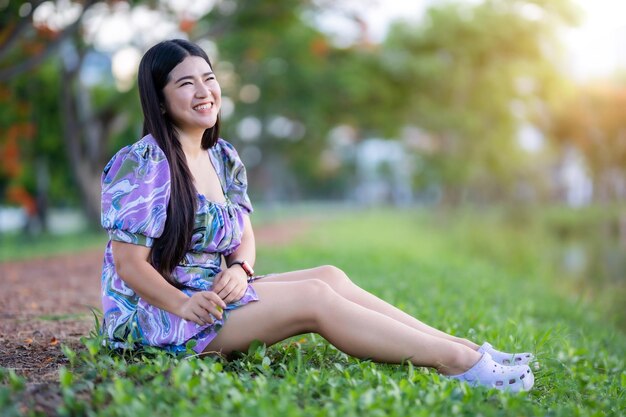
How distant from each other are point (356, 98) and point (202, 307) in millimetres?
20859

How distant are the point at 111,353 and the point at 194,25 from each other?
11758 mm

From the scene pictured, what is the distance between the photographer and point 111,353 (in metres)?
3.20

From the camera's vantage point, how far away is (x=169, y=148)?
320 centimetres

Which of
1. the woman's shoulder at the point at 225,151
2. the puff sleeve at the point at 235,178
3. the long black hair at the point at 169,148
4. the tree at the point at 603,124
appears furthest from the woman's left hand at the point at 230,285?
the tree at the point at 603,124

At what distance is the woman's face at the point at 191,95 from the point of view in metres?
3.25

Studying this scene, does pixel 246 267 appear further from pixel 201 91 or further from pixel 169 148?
pixel 201 91

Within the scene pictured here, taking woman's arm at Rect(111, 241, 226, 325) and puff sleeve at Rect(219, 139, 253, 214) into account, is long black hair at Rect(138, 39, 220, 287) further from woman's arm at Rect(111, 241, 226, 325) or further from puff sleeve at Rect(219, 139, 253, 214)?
puff sleeve at Rect(219, 139, 253, 214)

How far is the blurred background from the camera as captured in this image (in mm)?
14359

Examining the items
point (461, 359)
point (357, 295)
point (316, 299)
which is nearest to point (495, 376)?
point (461, 359)

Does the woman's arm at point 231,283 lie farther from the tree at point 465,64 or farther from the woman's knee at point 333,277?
the tree at point 465,64

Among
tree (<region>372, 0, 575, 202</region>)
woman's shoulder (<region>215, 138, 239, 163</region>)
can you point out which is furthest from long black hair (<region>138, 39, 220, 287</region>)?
tree (<region>372, 0, 575, 202</region>)

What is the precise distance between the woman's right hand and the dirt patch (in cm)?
57

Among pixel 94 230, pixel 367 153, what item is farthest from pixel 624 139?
pixel 367 153

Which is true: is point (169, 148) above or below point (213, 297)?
above
